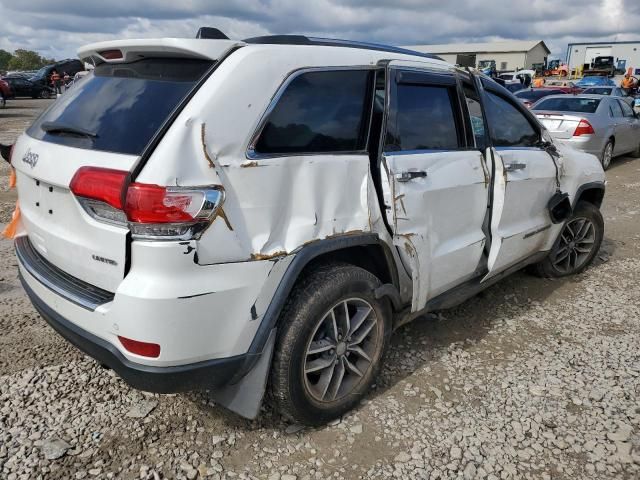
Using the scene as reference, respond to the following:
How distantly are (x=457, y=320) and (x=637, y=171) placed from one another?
30.0ft

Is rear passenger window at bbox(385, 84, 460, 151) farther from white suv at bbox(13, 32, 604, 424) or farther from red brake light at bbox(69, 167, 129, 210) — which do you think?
red brake light at bbox(69, 167, 129, 210)

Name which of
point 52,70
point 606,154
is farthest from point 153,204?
point 52,70

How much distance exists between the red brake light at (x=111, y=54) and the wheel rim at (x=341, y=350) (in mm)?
1584

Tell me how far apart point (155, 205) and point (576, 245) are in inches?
165

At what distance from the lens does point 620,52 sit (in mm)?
44625

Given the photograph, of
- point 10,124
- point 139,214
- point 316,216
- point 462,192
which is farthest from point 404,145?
point 10,124

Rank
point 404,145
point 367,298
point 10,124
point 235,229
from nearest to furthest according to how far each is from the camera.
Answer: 1. point 235,229
2. point 367,298
3. point 404,145
4. point 10,124

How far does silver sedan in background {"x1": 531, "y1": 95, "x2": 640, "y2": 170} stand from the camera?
9.39m

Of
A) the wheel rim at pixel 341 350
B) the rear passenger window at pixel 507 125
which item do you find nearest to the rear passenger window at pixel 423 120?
the rear passenger window at pixel 507 125

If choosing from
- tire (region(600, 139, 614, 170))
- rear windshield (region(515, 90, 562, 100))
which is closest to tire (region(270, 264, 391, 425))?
tire (region(600, 139, 614, 170))

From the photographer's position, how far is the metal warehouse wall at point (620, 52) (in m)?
43.8

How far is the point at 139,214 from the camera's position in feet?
6.28

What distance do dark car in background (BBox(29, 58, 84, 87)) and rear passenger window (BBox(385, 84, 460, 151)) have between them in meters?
27.6

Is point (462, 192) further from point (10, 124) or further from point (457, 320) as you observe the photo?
point (10, 124)
